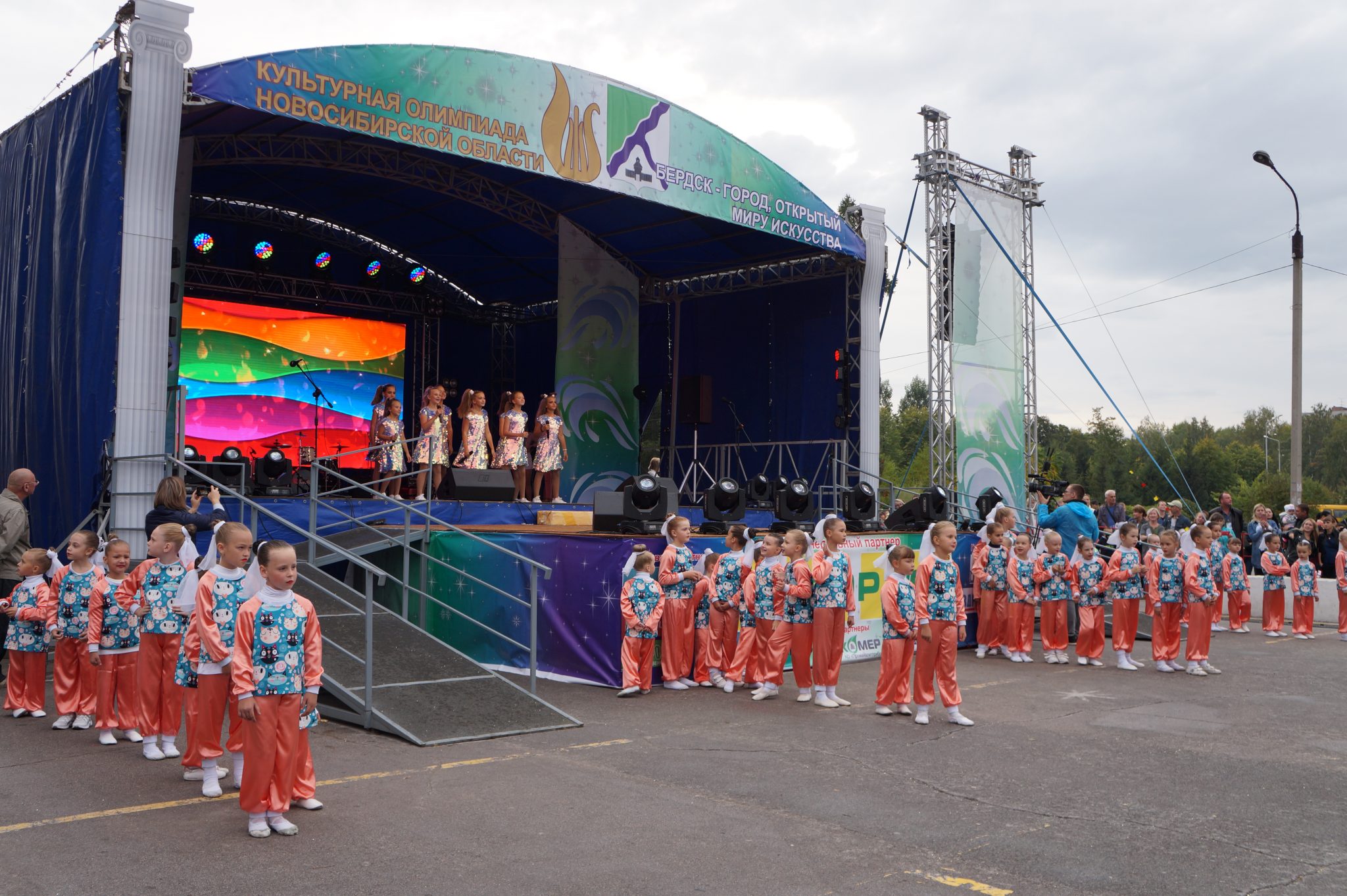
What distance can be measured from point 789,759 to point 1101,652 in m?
6.30

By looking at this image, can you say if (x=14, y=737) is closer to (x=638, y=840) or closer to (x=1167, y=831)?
(x=638, y=840)

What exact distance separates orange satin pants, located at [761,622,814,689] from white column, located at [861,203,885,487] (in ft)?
28.0

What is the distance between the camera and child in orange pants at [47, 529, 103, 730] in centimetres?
770

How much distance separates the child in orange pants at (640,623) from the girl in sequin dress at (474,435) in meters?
6.95

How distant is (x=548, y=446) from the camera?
53.8 ft

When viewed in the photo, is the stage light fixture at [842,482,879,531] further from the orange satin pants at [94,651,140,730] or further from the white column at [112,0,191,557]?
the orange satin pants at [94,651,140,730]

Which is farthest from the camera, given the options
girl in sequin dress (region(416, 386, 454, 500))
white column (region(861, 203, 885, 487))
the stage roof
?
white column (region(861, 203, 885, 487))

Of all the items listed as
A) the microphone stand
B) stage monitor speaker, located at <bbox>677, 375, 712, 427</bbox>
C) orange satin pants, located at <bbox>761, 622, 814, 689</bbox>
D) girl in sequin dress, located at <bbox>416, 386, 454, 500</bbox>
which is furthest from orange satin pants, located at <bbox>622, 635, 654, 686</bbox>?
stage monitor speaker, located at <bbox>677, 375, 712, 427</bbox>

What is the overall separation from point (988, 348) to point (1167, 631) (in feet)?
Result: 27.4

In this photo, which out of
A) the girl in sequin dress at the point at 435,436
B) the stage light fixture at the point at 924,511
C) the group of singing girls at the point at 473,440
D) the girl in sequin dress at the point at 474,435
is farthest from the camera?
the girl in sequin dress at the point at 474,435

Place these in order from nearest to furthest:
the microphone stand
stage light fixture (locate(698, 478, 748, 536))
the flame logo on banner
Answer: stage light fixture (locate(698, 478, 748, 536)), the flame logo on banner, the microphone stand

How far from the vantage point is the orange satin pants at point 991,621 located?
41.4ft

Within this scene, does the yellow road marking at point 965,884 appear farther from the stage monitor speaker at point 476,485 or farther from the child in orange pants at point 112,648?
the stage monitor speaker at point 476,485

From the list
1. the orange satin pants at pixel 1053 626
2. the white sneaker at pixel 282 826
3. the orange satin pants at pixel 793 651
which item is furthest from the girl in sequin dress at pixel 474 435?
the white sneaker at pixel 282 826
